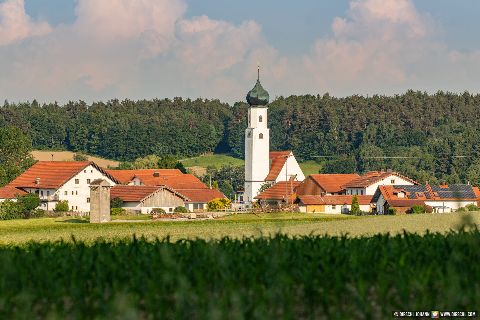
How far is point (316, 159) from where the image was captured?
636 feet

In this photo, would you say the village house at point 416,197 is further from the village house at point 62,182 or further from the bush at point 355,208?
the village house at point 62,182

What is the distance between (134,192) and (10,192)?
13323 mm

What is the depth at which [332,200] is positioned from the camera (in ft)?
397

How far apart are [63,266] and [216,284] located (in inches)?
111

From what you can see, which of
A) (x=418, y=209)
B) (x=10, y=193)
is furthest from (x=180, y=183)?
(x=418, y=209)

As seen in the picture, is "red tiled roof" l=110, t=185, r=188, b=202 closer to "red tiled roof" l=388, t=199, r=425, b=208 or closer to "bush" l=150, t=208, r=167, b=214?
"bush" l=150, t=208, r=167, b=214

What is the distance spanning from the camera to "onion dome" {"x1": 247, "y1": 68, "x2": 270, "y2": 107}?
157125mm

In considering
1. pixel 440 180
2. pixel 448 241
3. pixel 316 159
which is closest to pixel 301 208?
pixel 440 180

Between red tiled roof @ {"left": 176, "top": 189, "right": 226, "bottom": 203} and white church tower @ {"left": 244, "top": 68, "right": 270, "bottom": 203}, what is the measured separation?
77.8 ft

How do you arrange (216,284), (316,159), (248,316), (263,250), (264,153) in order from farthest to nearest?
(316,159) → (264,153) → (263,250) → (216,284) → (248,316)

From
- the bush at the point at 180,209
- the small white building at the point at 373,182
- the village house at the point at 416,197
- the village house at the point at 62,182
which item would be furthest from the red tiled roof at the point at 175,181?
the village house at the point at 416,197

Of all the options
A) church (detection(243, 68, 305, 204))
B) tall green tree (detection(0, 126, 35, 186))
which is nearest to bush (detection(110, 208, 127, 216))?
church (detection(243, 68, 305, 204))

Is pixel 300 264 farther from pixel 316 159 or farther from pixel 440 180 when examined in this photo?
pixel 316 159

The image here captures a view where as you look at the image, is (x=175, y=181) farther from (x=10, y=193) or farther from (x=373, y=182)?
(x=373, y=182)
